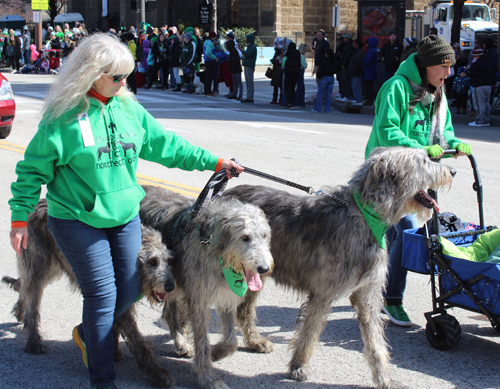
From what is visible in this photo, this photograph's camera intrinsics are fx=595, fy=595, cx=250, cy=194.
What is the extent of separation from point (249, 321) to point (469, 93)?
1571cm

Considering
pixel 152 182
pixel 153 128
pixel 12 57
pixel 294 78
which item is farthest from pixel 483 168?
pixel 12 57

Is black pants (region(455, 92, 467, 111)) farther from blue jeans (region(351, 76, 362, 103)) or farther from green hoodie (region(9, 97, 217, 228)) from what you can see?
green hoodie (region(9, 97, 217, 228))

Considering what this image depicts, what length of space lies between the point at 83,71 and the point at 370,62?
680 inches

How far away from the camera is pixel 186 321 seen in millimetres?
4211

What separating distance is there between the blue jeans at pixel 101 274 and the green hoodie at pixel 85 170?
0.25 ft

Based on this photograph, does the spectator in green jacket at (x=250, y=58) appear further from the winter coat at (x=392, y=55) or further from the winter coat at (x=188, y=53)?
the winter coat at (x=392, y=55)

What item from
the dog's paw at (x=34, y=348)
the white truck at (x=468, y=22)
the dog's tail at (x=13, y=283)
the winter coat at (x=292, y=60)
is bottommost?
the dog's paw at (x=34, y=348)

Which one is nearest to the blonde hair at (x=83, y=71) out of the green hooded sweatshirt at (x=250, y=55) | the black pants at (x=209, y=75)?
the green hooded sweatshirt at (x=250, y=55)

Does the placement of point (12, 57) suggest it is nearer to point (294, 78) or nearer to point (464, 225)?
point (294, 78)

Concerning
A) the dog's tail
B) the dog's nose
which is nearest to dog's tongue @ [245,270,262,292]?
the dog's nose

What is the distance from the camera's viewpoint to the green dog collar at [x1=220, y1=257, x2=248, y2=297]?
336 cm

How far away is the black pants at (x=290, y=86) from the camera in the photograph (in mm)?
19031

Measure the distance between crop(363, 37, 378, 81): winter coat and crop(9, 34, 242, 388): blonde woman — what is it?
1689cm

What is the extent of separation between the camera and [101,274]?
3270 mm
